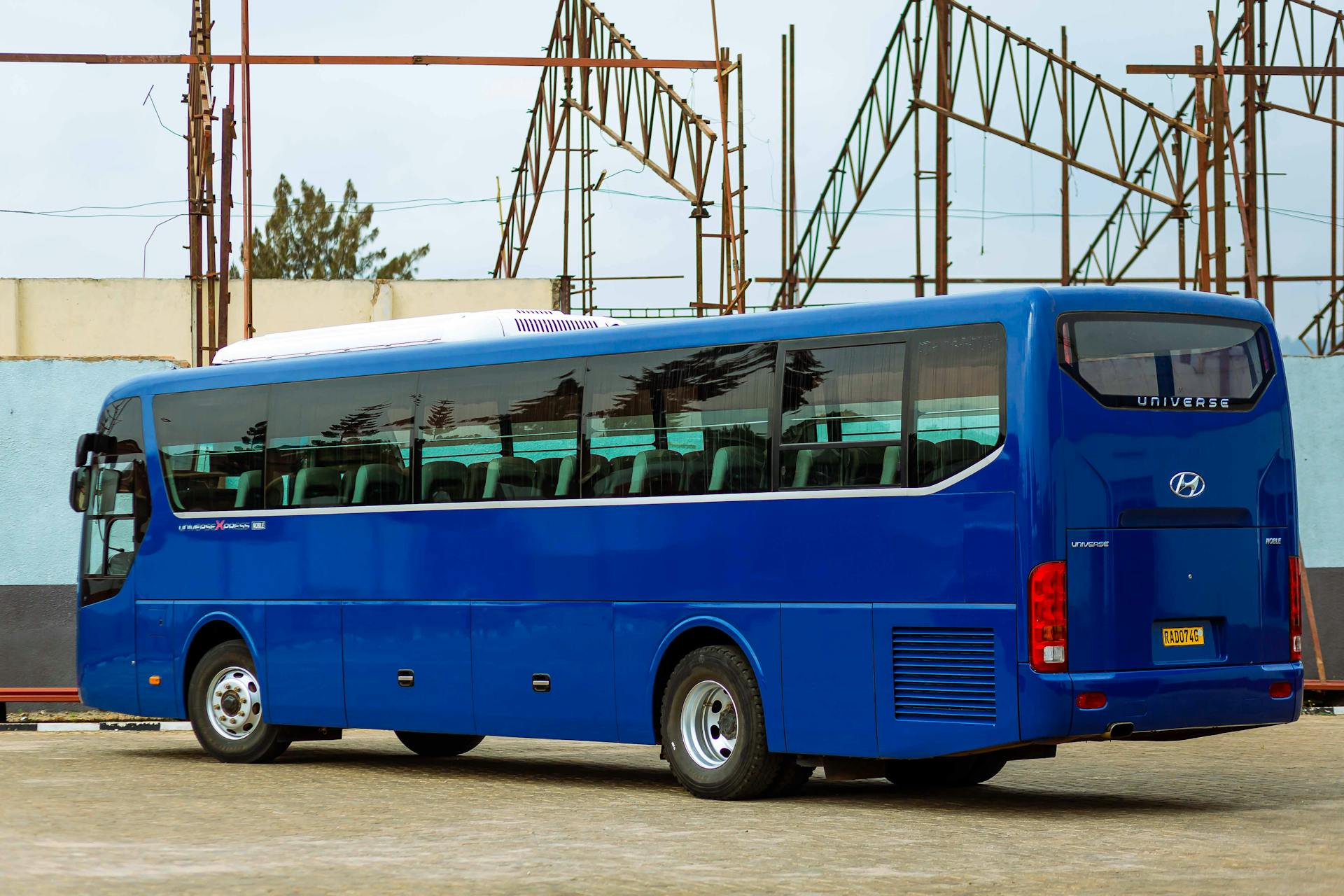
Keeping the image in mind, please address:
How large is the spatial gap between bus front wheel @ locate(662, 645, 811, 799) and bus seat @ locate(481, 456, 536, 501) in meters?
1.87

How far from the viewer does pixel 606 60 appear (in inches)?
1278

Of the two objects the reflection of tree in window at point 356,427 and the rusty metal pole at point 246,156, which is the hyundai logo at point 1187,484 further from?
the rusty metal pole at point 246,156

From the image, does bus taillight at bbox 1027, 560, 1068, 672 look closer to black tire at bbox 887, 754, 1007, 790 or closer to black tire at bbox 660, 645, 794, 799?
black tire at bbox 660, 645, 794, 799

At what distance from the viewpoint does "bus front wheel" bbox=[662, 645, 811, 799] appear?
13.2 m

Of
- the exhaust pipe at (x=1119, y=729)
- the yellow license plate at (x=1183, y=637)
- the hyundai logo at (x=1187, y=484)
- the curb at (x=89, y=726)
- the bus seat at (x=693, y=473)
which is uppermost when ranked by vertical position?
the bus seat at (x=693, y=473)

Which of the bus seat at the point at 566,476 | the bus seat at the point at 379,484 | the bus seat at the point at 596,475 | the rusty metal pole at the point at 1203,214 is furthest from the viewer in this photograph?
the rusty metal pole at the point at 1203,214

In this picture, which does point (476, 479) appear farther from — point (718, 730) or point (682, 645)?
point (718, 730)

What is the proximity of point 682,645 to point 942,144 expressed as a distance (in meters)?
18.2

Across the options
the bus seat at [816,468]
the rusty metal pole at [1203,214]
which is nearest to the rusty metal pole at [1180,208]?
the rusty metal pole at [1203,214]

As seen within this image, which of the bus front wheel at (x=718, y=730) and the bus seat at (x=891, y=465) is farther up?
the bus seat at (x=891, y=465)

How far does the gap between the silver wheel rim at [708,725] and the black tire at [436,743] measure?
4639 millimetres

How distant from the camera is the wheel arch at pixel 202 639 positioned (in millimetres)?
17312

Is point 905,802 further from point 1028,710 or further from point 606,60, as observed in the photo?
point 606,60

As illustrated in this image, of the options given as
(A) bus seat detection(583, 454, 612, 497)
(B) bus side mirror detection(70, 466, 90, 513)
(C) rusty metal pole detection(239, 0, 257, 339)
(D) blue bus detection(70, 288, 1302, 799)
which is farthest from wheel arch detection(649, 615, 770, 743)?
(C) rusty metal pole detection(239, 0, 257, 339)
